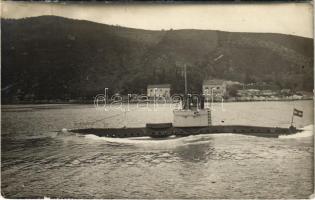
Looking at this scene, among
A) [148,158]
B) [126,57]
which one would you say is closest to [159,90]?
[126,57]

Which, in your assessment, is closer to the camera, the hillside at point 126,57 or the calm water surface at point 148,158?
the calm water surface at point 148,158

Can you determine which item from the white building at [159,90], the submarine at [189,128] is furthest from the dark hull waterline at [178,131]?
the white building at [159,90]

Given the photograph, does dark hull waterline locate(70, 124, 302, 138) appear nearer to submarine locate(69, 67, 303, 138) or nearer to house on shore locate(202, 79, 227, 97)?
submarine locate(69, 67, 303, 138)

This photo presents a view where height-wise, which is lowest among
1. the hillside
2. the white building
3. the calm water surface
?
the calm water surface

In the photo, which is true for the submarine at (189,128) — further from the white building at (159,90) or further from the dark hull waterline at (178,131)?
the white building at (159,90)

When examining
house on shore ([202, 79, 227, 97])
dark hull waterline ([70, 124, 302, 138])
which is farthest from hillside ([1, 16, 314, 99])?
dark hull waterline ([70, 124, 302, 138])

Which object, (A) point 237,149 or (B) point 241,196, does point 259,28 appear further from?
(B) point 241,196

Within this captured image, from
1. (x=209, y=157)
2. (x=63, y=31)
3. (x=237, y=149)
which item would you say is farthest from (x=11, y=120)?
(x=237, y=149)
